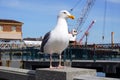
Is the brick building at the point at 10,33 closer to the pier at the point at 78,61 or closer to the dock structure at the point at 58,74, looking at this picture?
the pier at the point at 78,61

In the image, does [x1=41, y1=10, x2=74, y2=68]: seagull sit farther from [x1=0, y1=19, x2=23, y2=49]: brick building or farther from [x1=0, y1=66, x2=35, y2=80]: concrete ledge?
[x1=0, y1=19, x2=23, y2=49]: brick building

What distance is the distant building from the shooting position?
76.0 m

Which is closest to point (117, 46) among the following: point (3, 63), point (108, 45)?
point (108, 45)

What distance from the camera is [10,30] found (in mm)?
77062

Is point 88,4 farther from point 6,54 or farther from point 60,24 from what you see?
point 60,24

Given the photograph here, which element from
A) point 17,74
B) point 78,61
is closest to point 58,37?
point 17,74

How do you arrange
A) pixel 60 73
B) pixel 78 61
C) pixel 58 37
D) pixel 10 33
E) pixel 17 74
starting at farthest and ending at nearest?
pixel 10 33, pixel 78 61, pixel 17 74, pixel 58 37, pixel 60 73

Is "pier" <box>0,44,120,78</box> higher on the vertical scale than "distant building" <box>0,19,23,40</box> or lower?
lower

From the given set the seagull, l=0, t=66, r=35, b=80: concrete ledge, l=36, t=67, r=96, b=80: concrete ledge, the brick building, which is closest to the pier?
l=0, t=66, r=35, b=80: concrete ledge

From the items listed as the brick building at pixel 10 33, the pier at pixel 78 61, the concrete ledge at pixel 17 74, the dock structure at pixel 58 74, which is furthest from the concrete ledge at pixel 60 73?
the brick building at pixel 10 33

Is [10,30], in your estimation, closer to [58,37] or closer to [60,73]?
[58,37]

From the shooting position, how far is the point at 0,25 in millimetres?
77375

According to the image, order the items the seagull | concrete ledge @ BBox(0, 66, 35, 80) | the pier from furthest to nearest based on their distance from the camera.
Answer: the pier → concrete ledge @ BBox(0, 66, 35, 80) → the seagull

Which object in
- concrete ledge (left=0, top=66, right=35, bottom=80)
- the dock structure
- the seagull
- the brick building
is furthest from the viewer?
the brick building
